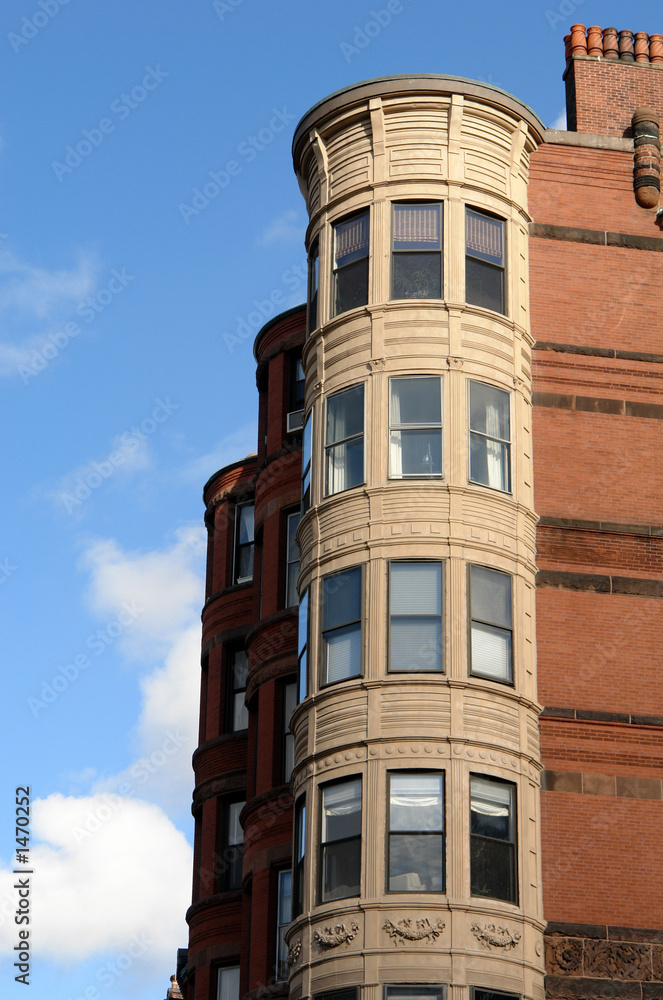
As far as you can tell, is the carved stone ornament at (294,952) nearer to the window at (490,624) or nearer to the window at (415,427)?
the window at (490,624)

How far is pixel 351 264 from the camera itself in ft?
94.7

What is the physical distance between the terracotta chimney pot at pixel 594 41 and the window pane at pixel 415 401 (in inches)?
447

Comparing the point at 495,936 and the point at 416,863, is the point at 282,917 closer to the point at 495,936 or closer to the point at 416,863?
the point at 416,863

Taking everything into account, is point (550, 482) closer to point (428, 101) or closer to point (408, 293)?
point (408, 293)

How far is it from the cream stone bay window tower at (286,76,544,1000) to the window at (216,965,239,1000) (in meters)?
8.49

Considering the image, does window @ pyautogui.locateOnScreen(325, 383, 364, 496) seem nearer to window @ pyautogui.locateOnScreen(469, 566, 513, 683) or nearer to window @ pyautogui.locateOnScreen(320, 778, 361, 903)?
window @ pyautogui.locateOnScreen(469, 566, 513, 683)

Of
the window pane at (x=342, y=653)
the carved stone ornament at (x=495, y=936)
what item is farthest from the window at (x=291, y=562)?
the carved stone ornament at (x=495, y=936)

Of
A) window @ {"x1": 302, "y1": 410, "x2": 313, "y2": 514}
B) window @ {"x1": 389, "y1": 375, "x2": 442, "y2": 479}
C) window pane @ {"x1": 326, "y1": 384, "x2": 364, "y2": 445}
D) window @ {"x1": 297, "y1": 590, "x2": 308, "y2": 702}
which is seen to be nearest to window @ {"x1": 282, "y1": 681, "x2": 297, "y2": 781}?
window @ {"x1": 297, "y1": 590, "x2": 308, "y2": 702}

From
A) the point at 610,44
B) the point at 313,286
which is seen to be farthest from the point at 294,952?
the point at 610,44

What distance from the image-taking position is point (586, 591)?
90.0ft

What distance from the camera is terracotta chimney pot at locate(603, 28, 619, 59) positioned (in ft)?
112

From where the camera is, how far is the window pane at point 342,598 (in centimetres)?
2581

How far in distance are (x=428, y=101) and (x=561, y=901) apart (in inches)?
598

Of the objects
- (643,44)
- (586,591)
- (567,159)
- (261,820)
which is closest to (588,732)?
(586,591)
